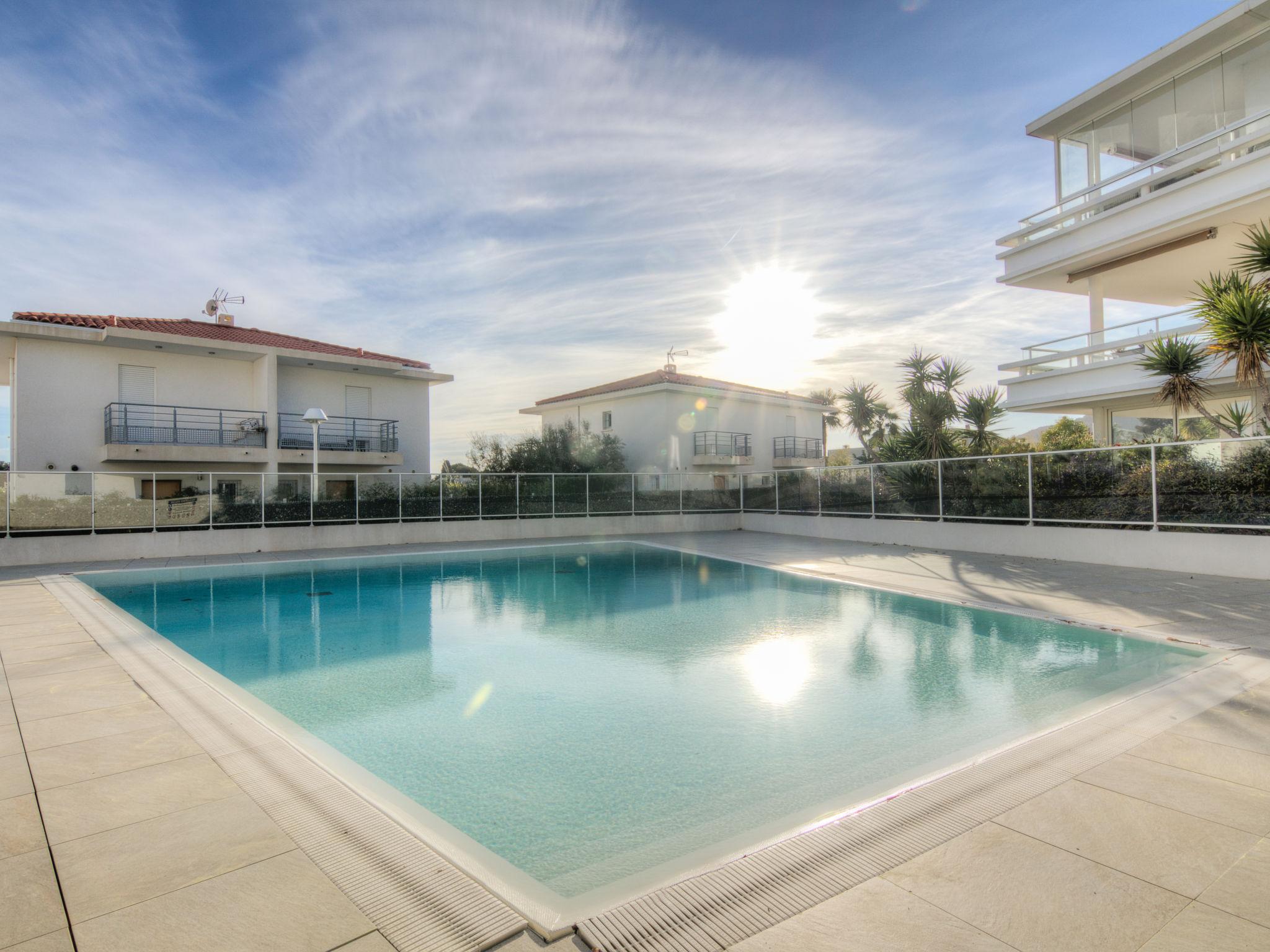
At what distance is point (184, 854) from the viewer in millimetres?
2686

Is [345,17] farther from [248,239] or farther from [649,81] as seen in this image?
[248,239]

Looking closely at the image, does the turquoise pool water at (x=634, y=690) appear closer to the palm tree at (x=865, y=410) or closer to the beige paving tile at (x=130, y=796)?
the beige paving tile at (x=130, y=796)

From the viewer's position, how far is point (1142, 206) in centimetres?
1516

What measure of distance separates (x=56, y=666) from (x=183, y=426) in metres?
17.2

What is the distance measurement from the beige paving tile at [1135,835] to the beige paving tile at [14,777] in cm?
467

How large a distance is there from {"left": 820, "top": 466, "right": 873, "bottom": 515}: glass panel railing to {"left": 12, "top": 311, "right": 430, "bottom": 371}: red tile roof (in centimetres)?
1564

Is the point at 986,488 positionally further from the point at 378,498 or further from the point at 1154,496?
the point at 378,498

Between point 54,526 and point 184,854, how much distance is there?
15540mm

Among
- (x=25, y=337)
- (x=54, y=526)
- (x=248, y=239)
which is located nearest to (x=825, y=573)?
(x=248, y=239)

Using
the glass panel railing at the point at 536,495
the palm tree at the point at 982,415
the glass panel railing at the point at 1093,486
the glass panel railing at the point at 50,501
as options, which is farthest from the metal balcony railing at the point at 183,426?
the glass panel railing at the point at 1093,486

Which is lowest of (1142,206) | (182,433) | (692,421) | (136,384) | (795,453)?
(795,453)

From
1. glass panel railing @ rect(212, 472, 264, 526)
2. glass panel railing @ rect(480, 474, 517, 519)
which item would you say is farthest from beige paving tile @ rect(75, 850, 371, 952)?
glass panel railing @ rect(480, 474, 517, 519)

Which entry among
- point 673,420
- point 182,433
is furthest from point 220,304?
point 673,420

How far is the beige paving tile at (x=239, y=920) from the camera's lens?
213 cm
